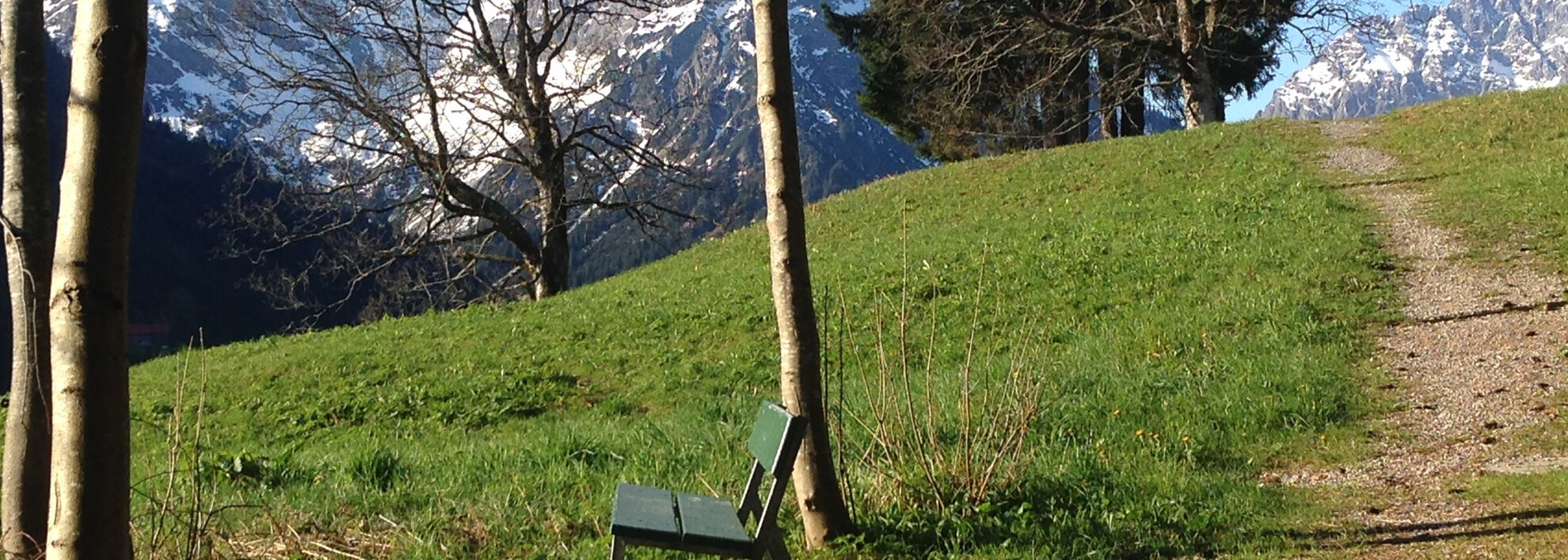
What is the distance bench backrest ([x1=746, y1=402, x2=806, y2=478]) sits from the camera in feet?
12.5

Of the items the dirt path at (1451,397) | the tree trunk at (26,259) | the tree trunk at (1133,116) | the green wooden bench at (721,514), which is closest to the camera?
the tree trunk at (26,259)

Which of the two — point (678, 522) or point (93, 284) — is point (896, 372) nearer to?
point (678, 522)

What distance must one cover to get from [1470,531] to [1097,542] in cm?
145

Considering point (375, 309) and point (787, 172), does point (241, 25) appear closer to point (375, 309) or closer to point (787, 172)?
point (375, 309)

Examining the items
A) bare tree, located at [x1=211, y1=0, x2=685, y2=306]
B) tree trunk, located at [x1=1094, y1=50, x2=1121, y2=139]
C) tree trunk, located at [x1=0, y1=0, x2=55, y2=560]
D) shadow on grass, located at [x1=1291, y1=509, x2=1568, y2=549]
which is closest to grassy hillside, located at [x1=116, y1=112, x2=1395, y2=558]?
shadow on grass, located at [x1=1291, y1=509, x2=1568, y2=549]

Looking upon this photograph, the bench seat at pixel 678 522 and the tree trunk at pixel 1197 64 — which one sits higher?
the tree trunk at pixel 1197 64

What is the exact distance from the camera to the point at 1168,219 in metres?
14.3

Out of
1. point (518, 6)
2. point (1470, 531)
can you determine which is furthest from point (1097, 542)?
point (518, 6)

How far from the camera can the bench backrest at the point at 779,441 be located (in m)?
3.82

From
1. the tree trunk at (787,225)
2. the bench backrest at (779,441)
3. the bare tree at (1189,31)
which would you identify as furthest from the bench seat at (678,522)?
the bare tree at (1189,31)

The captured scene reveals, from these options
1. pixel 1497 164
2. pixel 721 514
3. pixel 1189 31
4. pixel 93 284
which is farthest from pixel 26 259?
pixel 1189 31

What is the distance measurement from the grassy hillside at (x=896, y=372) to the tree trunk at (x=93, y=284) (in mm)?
1024

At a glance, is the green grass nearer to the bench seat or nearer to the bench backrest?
the bench backrest

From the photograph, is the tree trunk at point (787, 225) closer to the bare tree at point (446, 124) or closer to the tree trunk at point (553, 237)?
the bare tree at point (446, 124)
